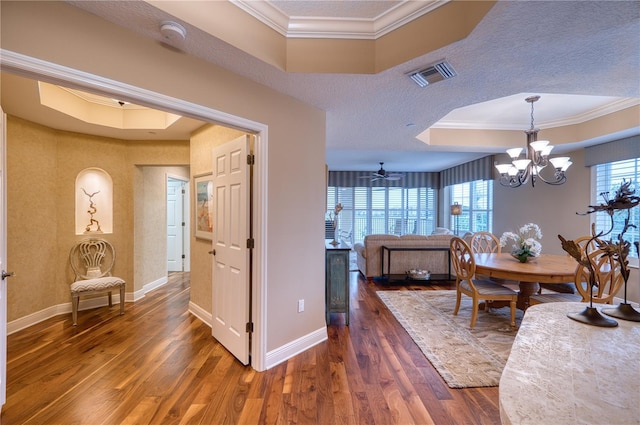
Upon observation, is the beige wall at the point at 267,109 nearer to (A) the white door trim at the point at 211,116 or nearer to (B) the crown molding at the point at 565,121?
(A) the white door trim at the point at 211,116

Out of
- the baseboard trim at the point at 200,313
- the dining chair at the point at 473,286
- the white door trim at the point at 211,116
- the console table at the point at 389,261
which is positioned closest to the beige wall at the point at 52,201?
the baseboard trim at the point at 200,313

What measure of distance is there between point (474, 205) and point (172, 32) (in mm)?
7422

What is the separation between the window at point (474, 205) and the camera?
6.57 metres

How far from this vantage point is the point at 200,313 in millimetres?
3467

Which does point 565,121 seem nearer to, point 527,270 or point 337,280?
point 527,270

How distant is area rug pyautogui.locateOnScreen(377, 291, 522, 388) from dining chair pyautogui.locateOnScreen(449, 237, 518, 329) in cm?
18

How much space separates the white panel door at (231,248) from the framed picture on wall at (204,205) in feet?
1.61

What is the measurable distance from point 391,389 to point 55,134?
4.78 metres

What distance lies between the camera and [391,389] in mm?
2109

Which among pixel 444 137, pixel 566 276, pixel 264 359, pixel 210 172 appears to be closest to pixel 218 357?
pixel 264 359

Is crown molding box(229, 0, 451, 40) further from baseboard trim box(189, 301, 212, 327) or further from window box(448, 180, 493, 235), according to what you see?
window box(448, 180, 493, 235)

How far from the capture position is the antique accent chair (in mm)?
3359

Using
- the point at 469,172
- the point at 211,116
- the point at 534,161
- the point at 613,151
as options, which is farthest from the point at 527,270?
the point at 469,172

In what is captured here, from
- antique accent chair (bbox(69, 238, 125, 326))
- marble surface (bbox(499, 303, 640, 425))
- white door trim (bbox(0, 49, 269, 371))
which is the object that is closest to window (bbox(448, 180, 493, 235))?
marble surface (bbox(499, 303, 640, 425))
